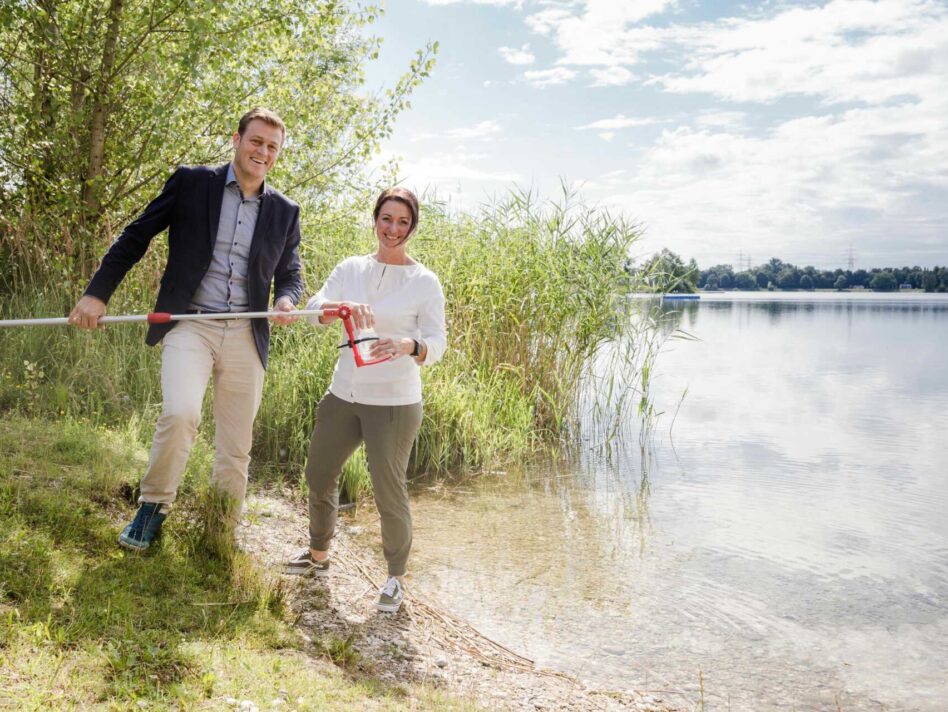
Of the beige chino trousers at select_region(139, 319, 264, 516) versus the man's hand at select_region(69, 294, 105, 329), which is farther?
the beige chino trousers at select_region(139, 319, 264, 516)

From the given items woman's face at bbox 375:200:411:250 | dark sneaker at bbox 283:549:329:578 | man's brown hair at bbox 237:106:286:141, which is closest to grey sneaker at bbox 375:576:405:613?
dark sneaker at bbox 283:549:329:578

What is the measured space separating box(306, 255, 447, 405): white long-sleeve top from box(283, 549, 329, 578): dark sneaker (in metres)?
0.93

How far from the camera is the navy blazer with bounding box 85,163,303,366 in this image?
3295mm

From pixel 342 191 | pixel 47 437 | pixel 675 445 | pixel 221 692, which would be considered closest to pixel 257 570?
pixel 221 692

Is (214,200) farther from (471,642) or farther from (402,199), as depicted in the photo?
(471,642)

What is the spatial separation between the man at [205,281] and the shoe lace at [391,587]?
74cm

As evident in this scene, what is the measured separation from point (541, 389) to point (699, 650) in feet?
13.1

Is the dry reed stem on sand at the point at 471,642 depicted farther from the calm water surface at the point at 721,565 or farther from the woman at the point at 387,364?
the woman at the point at 387,364

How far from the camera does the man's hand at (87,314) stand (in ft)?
10.0

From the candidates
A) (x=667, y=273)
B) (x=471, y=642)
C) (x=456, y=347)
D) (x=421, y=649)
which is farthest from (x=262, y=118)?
(x=667, y=273)

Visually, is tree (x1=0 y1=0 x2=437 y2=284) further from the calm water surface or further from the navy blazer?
the calm water surface

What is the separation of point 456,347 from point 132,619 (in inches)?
187

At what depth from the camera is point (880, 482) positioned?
24.8 ft

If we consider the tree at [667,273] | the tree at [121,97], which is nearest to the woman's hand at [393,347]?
the tree at [121,97]
